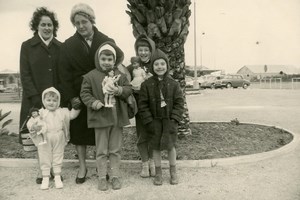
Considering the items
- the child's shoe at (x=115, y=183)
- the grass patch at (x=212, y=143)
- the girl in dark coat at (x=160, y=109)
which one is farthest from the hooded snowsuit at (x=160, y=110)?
the grass patch at (x=212, y=143)

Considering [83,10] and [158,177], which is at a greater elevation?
[83,10]

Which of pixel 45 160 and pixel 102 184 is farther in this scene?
pixel 45 160

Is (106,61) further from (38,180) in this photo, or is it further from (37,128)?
(38,180)

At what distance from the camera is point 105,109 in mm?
4648

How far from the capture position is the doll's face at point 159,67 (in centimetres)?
477

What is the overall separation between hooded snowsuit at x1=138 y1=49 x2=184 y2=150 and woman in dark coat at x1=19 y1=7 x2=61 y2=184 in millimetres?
1340

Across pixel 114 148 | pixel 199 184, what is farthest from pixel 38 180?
pixel 199 184

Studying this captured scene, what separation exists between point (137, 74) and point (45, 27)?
4.53ft

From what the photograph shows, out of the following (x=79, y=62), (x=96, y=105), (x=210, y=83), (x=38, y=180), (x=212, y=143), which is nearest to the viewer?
(x=96, y=105)

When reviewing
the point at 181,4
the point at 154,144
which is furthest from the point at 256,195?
the point at 181,4

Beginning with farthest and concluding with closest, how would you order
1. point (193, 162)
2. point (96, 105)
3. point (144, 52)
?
point (193, 162), point (144, 52), point (96, 105)

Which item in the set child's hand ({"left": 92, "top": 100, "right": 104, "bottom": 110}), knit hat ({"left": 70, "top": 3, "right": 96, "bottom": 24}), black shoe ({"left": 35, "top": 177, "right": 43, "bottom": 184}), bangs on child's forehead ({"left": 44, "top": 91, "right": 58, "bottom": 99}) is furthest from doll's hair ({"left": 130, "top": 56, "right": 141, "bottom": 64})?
black shoe ({"left": 35, "top": 177, "right": 43, "bottom": 184})

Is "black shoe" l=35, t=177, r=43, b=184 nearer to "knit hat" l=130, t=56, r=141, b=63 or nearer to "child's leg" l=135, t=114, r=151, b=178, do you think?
"child's leg" l=135, t=114, r=151, b=178

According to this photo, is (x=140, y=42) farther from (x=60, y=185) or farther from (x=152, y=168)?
(x=60, y=185)
